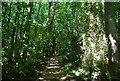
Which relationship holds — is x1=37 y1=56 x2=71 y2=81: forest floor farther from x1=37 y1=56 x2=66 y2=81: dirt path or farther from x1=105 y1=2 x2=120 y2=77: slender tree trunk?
x1=105 y1=2 x2=120 y2=77: slender tree trunk

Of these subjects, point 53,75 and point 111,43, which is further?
point 53,75

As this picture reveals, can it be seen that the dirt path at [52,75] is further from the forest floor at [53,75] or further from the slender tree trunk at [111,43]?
the slender tree trunk at [111,43]

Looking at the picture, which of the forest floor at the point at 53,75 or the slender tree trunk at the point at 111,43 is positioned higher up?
the slender tree trunk at the point at 111,43

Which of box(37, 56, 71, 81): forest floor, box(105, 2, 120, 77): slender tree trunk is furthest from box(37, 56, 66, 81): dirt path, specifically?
box(105, 2, 120, 77): slender tree trunk

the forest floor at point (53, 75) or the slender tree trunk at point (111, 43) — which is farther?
the forest floor at point (53, 75)

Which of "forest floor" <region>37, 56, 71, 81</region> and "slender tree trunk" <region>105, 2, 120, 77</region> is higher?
"slender tree trunk" <region>105, 2, 120, 77</region>

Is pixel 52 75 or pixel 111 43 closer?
pixel 111 43

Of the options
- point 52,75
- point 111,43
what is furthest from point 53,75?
point 111,43

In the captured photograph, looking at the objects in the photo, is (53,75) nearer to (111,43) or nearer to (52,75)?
(52,75)

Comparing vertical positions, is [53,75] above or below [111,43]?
below

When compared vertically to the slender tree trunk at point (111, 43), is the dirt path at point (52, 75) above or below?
below

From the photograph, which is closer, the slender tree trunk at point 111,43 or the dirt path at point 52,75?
the slender tree trunk at point 111,43

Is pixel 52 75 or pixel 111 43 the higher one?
pixel 111 43

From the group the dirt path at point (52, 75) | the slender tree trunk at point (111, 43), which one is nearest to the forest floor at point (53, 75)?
the dirt path at point (52, 75)
